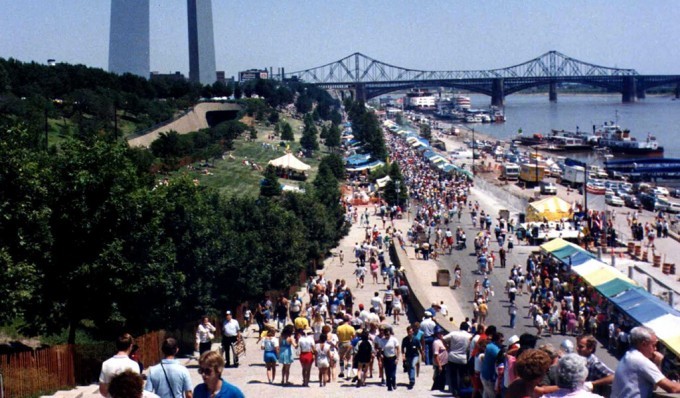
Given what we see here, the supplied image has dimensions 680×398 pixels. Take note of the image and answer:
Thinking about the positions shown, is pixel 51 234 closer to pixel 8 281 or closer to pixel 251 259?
pixel 8 281

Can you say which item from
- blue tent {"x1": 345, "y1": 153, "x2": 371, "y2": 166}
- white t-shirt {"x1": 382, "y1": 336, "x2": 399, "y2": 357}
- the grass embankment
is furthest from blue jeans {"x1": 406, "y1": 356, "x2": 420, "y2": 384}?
blue tent {"x1": 345, "y1": 153, "x2": 371, "y2": 166}

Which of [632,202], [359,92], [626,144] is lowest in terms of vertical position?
[632,202]

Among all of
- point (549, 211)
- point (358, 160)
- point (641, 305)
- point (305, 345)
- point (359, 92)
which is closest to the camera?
point (305, 345)

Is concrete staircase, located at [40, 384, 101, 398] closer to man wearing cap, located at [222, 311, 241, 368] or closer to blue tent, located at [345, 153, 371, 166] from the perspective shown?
man wearing cap, located at [222, 311, 241, 368]

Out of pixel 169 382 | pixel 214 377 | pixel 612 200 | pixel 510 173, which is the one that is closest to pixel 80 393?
pixel 169 382

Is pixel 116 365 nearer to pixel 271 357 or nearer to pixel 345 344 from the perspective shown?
pixel 271 357
